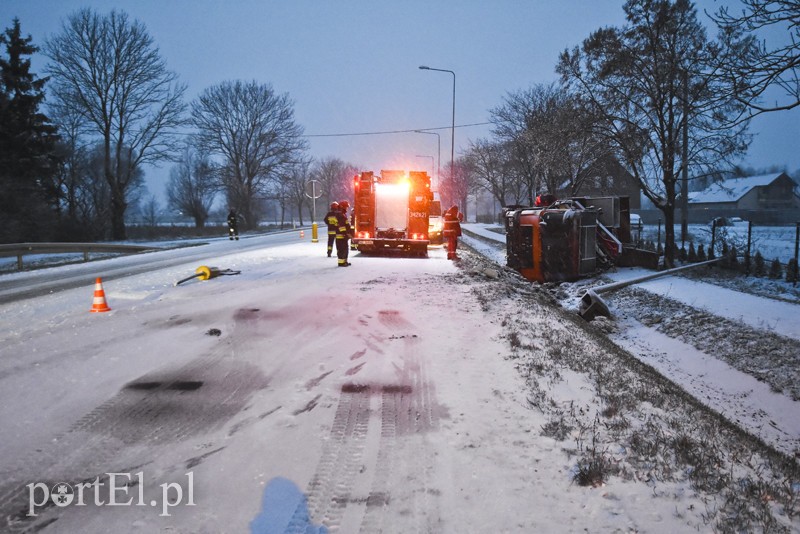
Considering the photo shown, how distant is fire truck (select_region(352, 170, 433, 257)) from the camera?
57.5ft

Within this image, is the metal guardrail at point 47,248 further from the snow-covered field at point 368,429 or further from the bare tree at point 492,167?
the bare tree at point 492,167

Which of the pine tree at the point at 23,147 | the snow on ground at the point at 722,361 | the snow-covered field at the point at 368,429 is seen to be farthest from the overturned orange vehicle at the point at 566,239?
the pine tree at the point at 23,147

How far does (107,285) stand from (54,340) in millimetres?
4706

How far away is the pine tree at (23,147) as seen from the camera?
22938 mm

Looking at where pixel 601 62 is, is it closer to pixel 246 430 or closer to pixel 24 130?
pixel 246 430

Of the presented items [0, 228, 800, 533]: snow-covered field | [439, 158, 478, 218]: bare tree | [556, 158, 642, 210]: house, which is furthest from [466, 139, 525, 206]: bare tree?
[0, 228, 800, 533]: snow-covered field

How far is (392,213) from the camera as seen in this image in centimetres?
1783

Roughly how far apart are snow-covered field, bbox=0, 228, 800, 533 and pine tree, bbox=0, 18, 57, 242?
1986 cm

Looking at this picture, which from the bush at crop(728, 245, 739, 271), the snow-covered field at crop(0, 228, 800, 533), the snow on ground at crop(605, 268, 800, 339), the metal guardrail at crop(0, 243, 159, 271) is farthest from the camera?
the metal guardrail at crop(0, 243, 159, 271)

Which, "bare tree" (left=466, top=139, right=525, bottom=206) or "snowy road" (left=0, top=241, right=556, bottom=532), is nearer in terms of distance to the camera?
"snowy road" (left=0, top=241, right=556, bottom=532)

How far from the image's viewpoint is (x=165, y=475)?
3324 millimetres

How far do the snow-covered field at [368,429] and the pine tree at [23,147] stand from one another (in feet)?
65.2

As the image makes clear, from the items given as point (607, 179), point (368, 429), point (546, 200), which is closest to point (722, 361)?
point (368, 429)

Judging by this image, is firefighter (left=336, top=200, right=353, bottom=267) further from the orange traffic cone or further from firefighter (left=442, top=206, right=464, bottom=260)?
the orange traffic cone
